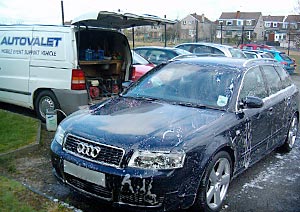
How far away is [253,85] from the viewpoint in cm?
466

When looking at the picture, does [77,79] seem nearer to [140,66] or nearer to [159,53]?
[140,66]

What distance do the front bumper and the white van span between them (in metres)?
3.04

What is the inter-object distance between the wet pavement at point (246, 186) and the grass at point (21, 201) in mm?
143

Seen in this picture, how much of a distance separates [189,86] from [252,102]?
2.71ft

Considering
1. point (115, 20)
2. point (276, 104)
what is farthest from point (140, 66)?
point (276, 104)

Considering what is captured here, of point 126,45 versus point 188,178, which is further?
point 126,45

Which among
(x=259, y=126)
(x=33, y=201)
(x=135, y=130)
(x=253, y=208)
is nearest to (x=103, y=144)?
(x=135, y=130)

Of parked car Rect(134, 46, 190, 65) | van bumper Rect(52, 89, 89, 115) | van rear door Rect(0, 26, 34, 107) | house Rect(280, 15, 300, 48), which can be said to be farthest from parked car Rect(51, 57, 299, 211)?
house Rect(280, 15, 300, 48)

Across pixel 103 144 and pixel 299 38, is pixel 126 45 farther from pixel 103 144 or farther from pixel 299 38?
pixel 299 38

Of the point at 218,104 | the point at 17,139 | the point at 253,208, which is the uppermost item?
the point at 218,104

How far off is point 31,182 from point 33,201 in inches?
23.1

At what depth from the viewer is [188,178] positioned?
3215 mm

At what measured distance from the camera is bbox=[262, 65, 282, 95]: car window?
5125 mm

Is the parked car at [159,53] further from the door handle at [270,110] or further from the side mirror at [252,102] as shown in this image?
the side mirror at [252,102]
